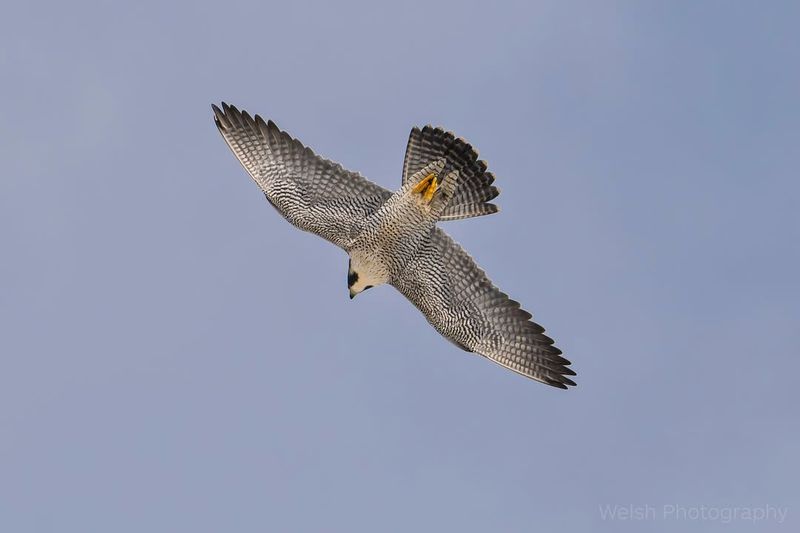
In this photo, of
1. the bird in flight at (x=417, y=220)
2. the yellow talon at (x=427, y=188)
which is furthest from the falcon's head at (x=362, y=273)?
the yellow talon at (x=427, y=188)

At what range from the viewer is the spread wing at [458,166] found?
18.9m

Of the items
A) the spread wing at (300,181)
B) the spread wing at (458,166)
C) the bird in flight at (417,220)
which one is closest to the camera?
the spread wing at (458,166)

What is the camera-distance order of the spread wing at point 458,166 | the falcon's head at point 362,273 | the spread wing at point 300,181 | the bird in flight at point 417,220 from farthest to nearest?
1. the spread wing at point 300,181
2. the falcon's head at point 362,273
3. the bird in flight at point 417,220
4. the spread wing at point 458,166

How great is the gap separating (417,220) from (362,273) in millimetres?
1215

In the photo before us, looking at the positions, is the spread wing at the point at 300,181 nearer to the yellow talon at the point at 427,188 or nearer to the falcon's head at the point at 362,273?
the falcon's head at the point at 362,273

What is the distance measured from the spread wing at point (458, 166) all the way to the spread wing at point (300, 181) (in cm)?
83

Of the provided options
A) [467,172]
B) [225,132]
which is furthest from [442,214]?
[225,132]

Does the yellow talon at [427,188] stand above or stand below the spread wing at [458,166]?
below

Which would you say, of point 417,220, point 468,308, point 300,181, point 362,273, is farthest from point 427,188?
point 300,181

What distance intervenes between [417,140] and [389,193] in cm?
103

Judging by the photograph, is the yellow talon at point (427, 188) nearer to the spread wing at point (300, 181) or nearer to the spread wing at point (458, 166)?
the spread wing at point (458, 166)

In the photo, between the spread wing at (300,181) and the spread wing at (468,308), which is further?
the spread wing at (300,181)

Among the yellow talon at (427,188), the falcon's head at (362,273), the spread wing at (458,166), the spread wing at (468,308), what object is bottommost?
the falcon's head at (362,273)

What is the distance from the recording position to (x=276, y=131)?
64.9 ft
